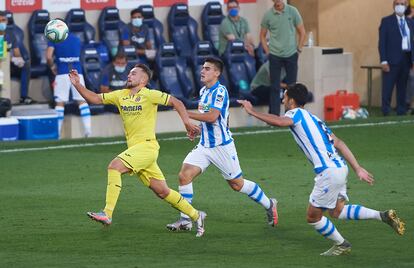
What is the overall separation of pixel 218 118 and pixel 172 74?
11597 millimetres

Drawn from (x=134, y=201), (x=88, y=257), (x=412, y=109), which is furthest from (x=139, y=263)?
(x=412, y=109)

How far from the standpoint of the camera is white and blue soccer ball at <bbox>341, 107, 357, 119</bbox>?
26.2 m

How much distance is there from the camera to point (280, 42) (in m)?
24.5

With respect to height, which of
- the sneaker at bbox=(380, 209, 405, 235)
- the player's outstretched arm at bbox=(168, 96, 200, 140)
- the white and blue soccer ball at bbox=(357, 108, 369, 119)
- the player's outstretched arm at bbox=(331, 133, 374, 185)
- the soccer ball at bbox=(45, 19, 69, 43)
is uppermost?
the soccer ball at bbox=(45, 19, 69, 43)

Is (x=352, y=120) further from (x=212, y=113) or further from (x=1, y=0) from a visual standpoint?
(x=212, y=113)

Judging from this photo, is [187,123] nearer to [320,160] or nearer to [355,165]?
[320,160]

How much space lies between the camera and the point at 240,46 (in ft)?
87.2

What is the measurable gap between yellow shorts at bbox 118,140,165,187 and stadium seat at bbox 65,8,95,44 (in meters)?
11.5

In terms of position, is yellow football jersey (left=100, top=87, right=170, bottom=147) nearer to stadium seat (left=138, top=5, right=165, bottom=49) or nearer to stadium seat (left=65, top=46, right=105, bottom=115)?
stadium seat (left=65, top=46, right=105, bottom=115)

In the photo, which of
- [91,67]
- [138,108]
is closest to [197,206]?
[138,108]

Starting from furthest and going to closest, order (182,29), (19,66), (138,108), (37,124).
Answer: (182,29) < (19,66) < (37,124) < (138,108)

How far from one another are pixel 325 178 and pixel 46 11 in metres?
13.4

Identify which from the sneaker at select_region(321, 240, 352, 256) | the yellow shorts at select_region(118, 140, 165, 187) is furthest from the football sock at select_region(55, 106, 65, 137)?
the sneaker at select_region(321, 240, 352, 256)

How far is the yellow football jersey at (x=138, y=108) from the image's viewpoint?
1434 cm
